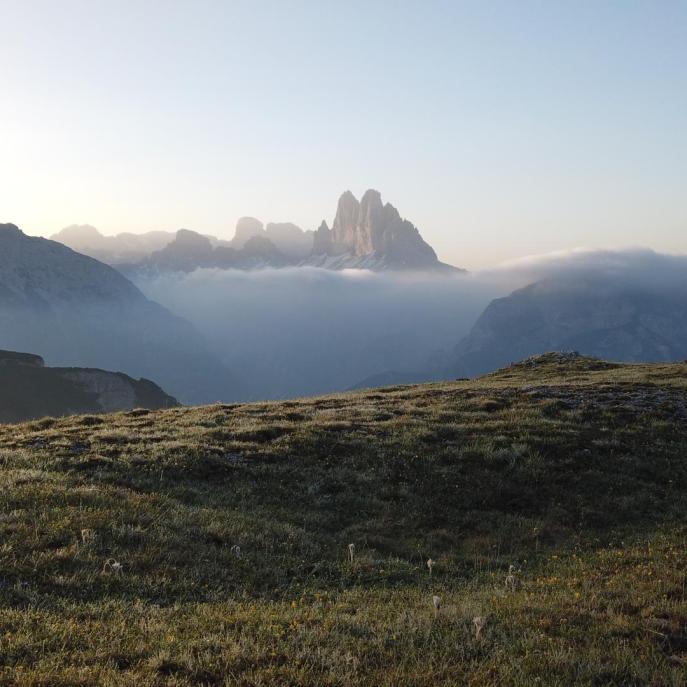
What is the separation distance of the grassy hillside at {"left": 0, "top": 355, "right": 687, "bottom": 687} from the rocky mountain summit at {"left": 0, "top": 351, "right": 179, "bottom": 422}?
419 feet

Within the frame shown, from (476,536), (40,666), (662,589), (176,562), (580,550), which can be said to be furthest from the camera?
(476,536)

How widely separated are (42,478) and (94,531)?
4894 mm

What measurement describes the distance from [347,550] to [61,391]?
160513mm

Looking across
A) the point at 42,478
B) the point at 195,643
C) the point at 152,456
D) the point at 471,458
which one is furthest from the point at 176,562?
the point at 471,458

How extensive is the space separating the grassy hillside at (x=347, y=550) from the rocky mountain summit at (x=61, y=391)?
128m

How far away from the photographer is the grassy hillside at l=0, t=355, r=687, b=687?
6.92 m

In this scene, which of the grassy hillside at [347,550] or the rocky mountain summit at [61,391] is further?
the rocky mountain summit at [61,391]

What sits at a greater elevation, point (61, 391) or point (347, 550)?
point (347, 550)

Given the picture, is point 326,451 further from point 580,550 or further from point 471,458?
point 580,550

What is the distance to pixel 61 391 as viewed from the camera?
153500mm

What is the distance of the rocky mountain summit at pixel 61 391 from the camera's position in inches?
5669

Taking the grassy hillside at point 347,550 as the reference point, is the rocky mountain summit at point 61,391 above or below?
below

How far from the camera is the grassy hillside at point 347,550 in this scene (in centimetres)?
692

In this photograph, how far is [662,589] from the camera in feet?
33.2
